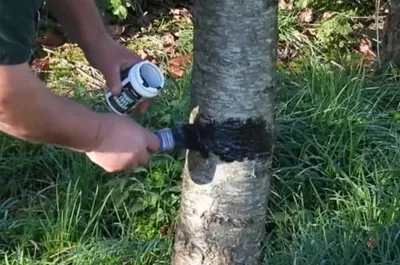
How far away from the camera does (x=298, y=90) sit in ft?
15.2

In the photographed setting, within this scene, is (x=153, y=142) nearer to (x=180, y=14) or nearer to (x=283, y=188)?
(x=283, y=188)

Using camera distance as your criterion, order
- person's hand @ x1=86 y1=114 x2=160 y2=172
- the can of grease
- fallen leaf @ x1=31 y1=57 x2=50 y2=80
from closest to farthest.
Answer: person's hand @ x1=86 y1=114 x2=160 y2=172 → the can of grease → fallen leaf @ x1=31 y1=57 x2=50 y2=80

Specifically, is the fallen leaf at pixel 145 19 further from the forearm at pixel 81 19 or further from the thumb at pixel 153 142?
the thumb at pixel 153 142

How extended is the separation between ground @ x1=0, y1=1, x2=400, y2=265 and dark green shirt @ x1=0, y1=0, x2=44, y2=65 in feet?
5.09

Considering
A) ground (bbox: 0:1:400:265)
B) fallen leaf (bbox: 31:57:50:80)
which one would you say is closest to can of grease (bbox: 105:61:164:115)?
ground (bbox: 0:1:400:265)

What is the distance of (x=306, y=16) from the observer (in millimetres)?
6031

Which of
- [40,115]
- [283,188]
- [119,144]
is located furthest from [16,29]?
[283,188]

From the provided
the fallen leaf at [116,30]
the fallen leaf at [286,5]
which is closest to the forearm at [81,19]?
the fallen leaf at [116,30]

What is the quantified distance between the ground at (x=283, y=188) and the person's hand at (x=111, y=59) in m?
1.01

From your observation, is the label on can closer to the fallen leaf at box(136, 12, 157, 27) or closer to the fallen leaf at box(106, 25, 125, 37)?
the fallen leaf at box(106, 25, 125, 37)

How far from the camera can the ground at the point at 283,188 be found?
350 cm

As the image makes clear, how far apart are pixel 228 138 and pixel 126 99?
31 centimetres

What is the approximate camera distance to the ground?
3.50 metres

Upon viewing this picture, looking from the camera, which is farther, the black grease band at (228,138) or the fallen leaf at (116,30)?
the fallen leaf at (116,30)
